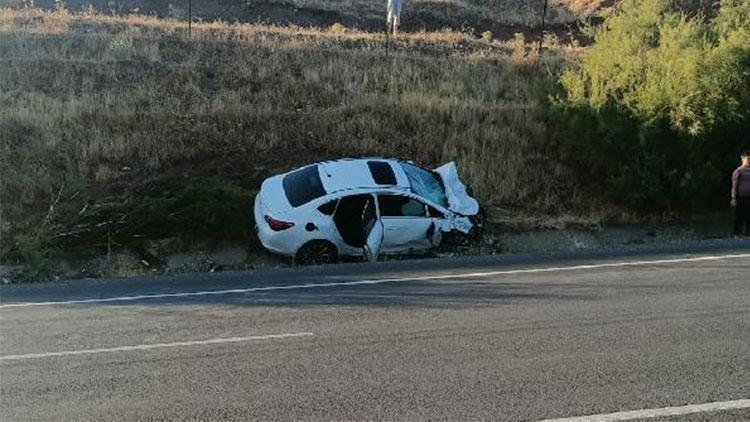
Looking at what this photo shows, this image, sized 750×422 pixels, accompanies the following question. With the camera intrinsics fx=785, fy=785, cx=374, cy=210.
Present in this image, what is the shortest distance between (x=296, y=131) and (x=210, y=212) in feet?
14.0

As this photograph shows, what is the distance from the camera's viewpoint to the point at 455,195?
13602 mm

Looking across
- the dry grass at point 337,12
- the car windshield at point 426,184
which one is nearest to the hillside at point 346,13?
the dry grass at point 337,12

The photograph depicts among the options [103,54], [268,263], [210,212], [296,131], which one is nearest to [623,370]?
[268,263]

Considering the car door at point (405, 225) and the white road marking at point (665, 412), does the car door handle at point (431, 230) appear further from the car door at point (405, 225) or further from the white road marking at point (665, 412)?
the white road marking at point (665, 412)

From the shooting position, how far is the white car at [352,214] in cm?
1246

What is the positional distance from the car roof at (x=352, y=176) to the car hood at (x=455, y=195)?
0.87m

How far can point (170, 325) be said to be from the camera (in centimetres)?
877

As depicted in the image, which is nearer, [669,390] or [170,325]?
[669,390]

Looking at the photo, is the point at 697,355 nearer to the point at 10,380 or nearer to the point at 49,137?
the point at 10,380

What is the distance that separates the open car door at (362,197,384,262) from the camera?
12562mm

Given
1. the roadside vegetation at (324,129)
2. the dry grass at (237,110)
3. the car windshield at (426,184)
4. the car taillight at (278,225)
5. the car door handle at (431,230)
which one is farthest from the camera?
the dry grass at (237,110)

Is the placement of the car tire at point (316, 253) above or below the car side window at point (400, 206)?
below

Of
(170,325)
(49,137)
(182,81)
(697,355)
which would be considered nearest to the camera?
(697,355)

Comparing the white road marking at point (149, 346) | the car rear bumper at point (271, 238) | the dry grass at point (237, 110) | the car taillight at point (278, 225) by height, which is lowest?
the white road marking at point (149, 346)
